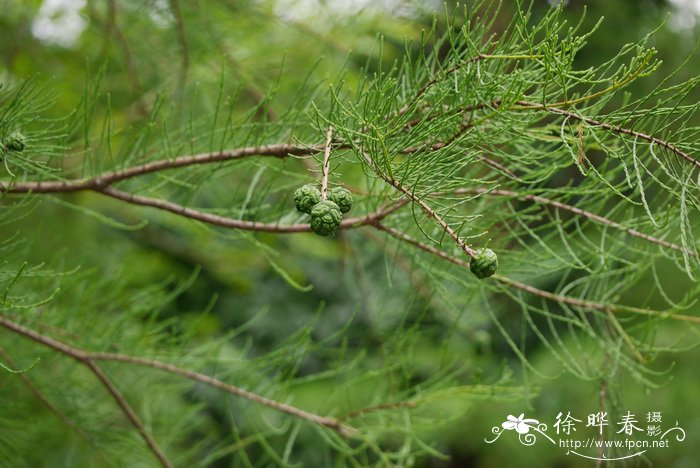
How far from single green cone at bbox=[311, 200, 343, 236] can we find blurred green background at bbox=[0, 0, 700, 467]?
23cm

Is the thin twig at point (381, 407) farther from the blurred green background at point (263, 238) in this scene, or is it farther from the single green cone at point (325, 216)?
the single green cone at point (325, 216)

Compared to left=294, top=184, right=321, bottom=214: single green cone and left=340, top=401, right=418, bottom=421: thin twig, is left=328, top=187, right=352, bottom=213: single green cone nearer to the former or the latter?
left=294, top=184, right=321, bottom=214: single green cone

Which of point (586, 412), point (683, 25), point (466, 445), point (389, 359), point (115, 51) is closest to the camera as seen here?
point (389, 359)

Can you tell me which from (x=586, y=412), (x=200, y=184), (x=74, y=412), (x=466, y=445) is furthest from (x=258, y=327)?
(x=200, y=184)

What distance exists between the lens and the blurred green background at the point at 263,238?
1137mm

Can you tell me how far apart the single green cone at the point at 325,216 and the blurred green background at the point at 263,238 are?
23 cm

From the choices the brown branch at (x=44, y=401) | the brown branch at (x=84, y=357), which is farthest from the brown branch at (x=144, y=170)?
the brown branch at (x=44, y=401)

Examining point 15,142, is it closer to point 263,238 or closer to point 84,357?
point 84,357

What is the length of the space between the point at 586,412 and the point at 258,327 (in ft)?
4.15

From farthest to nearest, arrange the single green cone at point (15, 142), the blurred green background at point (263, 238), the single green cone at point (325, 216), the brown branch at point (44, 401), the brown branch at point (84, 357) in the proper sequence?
the blurred green background at point (263, 238), the brown branch at point (44, 401), the brown branch at point (84, 357), the single green cone at point (15, 142), the single green cone at point (325, 216)

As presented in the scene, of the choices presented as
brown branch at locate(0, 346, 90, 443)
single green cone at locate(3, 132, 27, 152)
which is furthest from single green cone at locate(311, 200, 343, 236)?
brown branch at locate(0, 346, 90, 443)

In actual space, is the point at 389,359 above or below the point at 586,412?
below

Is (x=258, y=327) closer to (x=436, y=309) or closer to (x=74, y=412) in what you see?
(x=436, y=309)

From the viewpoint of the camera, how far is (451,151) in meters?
0.53
